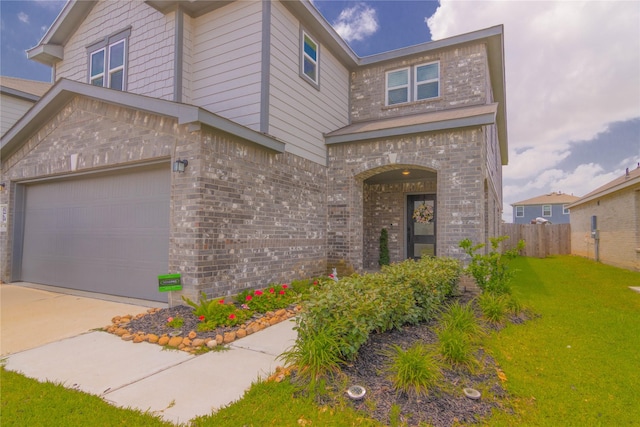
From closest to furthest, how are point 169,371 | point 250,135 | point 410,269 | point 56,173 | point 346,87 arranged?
1. point 169,371
2. point 410,269
3. point 250,135
4. point 56,173
5. point 346,87

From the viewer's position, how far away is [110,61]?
29.0ft

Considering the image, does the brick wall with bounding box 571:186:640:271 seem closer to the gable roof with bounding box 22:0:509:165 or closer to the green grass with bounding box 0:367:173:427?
the gable roof with bounding box 22:0:509:165

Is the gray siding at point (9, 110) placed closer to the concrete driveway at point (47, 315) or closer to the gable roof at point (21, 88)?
the gable roof at point (21, 88)

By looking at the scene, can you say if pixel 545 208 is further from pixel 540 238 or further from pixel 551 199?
pixel 540 238

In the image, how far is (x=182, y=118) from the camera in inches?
210

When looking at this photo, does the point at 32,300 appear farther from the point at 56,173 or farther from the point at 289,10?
the point at 289,10


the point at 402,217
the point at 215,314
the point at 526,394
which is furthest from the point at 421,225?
the point at 526,394

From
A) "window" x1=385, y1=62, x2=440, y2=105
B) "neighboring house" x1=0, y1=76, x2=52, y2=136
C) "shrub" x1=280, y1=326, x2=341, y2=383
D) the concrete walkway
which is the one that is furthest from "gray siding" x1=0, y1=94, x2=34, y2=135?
"shrub" x1=280, y1=326, x2=341, y2=383

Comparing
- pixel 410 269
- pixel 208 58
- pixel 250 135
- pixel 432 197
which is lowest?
pixel 410 269

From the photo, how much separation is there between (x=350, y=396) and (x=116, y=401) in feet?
6.38

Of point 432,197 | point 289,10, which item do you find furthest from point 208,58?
point 432,197

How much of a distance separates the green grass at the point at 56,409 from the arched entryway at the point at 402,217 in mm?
8528

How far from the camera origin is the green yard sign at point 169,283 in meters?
5.34

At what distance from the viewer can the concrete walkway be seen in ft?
9.30
